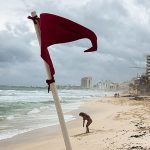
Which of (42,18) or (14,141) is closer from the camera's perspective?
(42,18)

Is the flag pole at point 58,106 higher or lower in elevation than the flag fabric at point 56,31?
lower

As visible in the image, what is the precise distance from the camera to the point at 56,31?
423cm

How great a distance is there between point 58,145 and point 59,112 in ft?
37.3

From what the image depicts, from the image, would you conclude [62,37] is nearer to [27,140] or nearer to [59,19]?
[59,19]

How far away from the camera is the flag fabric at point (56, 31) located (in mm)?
4133

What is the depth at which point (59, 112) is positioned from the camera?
4074 mm

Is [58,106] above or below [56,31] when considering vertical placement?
below

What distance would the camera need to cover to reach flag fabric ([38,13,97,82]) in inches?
163

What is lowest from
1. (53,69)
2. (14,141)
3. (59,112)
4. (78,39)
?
(14,141)

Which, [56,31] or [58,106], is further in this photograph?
[56,31]

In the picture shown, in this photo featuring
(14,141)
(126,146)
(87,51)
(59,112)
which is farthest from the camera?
(14,141)

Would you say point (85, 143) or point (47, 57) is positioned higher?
point (47, 57)

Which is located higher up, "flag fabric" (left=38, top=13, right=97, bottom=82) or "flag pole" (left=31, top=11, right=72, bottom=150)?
"flag fabric" (left=38, top=13, right=97, bottom=82)

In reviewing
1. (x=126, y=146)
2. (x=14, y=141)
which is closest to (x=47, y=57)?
(x=126, y=146)
